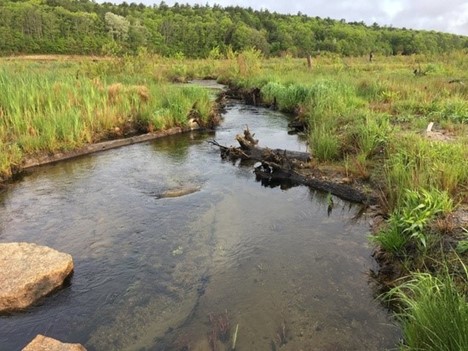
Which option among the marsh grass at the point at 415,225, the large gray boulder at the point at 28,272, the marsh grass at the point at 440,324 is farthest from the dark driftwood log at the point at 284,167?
the large gray boulder at the point at 28,272

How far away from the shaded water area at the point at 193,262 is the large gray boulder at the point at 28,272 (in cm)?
14

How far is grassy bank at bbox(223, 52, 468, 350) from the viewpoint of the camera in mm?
2928

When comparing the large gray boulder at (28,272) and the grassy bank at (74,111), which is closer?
the large gray boulder at (28,272)

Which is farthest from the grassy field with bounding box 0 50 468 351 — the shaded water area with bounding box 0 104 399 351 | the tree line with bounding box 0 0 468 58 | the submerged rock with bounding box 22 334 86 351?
A: the tree line with bounding box 0 0 468 58

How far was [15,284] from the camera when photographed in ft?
13.6

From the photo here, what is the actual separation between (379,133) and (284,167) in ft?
6.96

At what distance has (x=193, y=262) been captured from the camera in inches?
198

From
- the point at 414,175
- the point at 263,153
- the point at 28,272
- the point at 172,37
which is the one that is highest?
the point at 172,37

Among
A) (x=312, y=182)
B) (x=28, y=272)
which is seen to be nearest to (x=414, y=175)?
(x=312, y=182)

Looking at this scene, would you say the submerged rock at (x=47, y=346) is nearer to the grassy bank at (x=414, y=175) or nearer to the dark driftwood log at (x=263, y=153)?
the grassy bank at (x=414, y=175)

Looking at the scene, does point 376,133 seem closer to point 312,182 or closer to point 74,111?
point 312,182

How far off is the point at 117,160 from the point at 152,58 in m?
11.7

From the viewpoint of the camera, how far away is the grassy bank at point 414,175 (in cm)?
293

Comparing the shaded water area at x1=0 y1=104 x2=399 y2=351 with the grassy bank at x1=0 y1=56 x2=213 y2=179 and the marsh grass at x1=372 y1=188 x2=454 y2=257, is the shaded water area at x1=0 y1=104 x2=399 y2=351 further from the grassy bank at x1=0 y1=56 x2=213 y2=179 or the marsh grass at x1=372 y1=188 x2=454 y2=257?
the grassy bank at x1=0 y1=56 x2=213 y2=179
